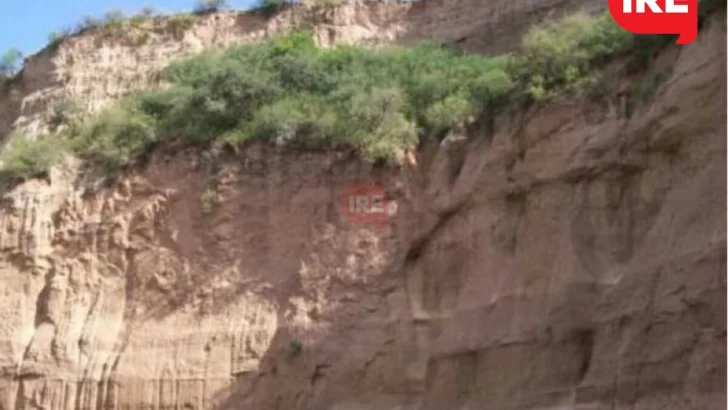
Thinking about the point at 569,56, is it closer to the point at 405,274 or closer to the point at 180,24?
the point at 405,274

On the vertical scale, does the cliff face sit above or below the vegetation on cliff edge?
below

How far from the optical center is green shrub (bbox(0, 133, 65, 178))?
965 inches

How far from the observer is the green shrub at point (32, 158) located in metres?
24.5

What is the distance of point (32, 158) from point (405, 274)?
7.39 meters

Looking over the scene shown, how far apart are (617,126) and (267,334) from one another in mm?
6163

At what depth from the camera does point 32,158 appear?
24.6 metres

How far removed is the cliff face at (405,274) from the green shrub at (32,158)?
29 centimetres

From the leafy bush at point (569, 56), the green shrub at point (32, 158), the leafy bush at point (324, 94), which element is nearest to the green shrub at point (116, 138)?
the leafy bush at point (324, 94)

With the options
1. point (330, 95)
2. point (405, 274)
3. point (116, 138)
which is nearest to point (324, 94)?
point (330, 95)

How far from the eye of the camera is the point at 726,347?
15.8 meters

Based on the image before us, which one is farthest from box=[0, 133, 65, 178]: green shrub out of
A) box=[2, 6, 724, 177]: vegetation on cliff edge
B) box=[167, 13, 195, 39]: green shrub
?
box=[167, 13, 195, 39]: green shrub

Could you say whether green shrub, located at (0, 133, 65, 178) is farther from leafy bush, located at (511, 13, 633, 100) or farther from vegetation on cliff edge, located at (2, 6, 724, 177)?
leafy bush, located at (511, 13, 633, 100)

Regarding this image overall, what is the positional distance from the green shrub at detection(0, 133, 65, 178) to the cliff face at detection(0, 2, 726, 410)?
29 cm

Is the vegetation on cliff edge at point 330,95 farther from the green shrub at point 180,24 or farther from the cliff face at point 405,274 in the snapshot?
the green shrub at point 180,24
